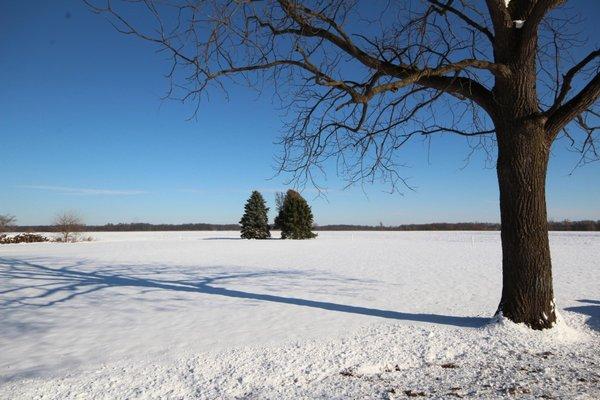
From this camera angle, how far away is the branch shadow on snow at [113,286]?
283 inches

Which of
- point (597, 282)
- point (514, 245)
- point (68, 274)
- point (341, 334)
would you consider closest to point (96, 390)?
point (341, 334)

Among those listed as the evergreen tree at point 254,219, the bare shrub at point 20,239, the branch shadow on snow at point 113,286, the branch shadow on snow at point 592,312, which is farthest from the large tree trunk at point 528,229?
the bare shrub at point 20,239

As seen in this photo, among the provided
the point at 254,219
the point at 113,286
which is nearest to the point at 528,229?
the point at 113,286

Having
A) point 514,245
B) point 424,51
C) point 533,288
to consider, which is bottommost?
point 533,288

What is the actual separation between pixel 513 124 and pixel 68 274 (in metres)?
13.6

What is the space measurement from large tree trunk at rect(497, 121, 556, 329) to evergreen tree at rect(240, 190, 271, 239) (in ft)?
133

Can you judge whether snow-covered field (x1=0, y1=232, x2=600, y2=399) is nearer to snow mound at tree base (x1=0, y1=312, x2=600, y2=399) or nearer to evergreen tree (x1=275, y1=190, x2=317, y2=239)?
snow mound at tree base (x1=0, y1=312, x2=600, y2=399)

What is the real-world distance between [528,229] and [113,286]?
10.0m

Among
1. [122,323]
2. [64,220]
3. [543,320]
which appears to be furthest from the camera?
[64,220]

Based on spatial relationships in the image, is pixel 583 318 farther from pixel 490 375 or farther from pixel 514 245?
pixel 490 375

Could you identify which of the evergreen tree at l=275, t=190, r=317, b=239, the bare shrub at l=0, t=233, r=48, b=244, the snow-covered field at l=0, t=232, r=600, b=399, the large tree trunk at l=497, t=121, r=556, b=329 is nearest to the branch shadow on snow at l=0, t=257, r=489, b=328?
the snow-covered field at l=0, t=232, r=600, b=399

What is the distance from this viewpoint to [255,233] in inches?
1784

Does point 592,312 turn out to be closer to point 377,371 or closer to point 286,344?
point 377,371

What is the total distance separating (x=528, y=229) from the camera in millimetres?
5562
